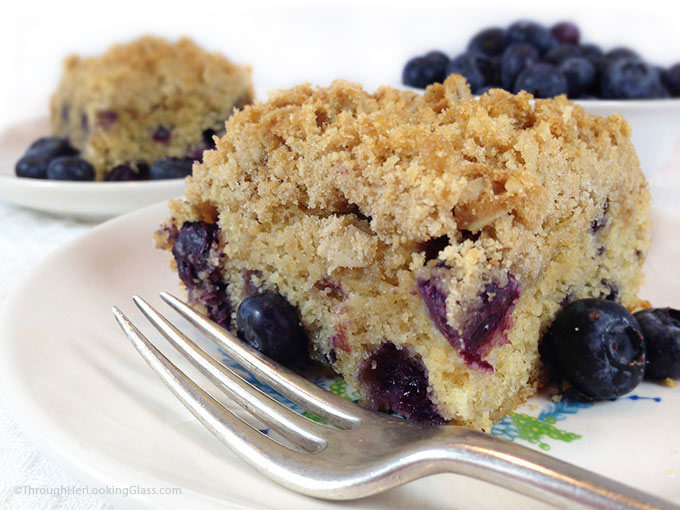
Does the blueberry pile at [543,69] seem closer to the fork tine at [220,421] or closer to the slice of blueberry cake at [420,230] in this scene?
the slice of blueberry cake at [420,230]

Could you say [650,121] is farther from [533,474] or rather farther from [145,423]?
[145,423]

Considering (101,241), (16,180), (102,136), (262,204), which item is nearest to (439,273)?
(262,204)

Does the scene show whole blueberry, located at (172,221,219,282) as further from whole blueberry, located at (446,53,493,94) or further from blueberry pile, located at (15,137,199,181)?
whole blueberry, located at (446,53,493,94)

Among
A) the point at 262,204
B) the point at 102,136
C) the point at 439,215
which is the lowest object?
the point at 102,136

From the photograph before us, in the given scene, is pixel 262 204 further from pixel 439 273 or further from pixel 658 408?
pixel 658 408

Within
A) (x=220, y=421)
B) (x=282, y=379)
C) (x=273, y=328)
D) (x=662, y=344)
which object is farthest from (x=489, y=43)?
(x=220, y=421)

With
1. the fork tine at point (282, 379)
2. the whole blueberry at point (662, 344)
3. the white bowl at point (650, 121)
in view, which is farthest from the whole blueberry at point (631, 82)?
the fork tine at point (282, 379)

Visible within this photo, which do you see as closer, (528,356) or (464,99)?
(528,356)
